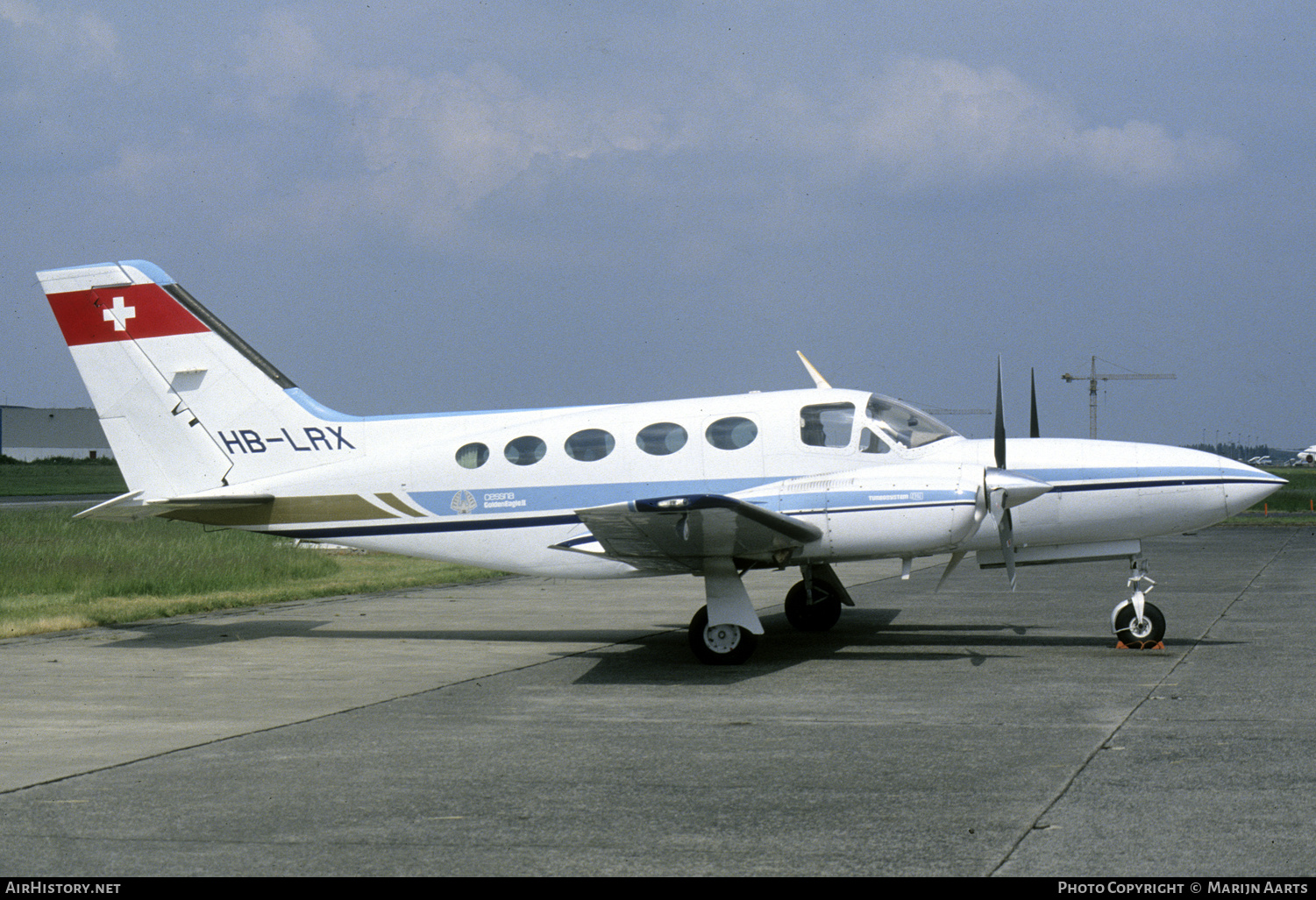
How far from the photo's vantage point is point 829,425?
12859 mm

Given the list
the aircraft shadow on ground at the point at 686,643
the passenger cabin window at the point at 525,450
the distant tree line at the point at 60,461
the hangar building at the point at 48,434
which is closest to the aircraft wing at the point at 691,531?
the aircraft shadow on ground at the point at 686,643

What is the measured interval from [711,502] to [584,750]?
3.25 meters

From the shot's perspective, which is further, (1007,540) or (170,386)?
(170,386)

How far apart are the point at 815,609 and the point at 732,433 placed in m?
3.03

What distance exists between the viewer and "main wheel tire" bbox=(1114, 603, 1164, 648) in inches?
482

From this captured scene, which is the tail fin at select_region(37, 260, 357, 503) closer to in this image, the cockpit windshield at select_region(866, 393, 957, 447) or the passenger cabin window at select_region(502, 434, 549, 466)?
the passenger cabin window at select_region(502, 434, 549, 466)

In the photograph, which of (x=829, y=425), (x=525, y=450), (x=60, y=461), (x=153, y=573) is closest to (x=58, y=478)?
(x=60, y=461)

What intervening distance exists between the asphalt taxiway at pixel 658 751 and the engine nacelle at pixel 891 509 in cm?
116

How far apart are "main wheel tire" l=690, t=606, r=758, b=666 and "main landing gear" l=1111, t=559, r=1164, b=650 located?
368 centimetres

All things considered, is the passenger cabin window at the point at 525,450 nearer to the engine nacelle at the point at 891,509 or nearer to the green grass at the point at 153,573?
the engine nacelle at the point at 891,509

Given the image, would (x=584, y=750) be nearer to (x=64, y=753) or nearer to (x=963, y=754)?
(x=963, y=754)

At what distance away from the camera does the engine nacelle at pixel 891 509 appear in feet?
38.8

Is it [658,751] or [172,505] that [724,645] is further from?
[172,505]
